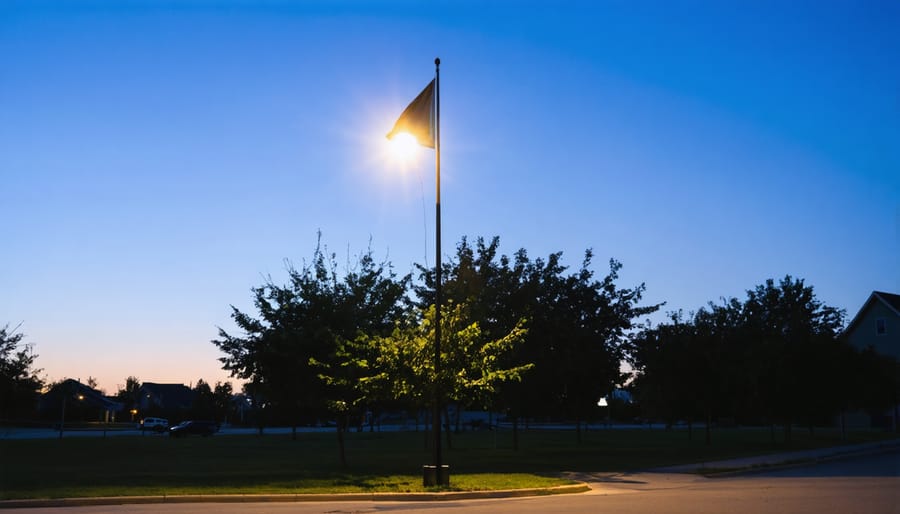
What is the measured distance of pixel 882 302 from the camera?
67.8 meters

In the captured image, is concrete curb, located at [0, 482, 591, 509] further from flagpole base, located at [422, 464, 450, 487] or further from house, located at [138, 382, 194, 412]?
house, located at [138, 382, 194, 412]

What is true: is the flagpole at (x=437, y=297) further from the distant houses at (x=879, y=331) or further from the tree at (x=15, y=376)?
the distant houses at (x=879, y=331)

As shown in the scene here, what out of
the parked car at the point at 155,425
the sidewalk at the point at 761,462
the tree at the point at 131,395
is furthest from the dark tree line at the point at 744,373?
the tree at the point at 131,395

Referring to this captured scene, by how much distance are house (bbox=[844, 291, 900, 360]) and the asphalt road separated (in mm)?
50821

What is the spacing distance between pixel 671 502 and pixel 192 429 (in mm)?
51609

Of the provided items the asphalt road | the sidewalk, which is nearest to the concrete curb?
the asphalt road

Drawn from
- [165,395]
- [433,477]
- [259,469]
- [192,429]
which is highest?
[165,395]

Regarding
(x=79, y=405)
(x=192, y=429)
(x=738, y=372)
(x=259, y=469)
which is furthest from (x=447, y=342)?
(x=79, y=405)

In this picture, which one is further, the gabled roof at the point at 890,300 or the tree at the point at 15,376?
the gabled roof at the point at 890,300

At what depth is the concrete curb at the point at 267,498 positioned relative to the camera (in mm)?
16141

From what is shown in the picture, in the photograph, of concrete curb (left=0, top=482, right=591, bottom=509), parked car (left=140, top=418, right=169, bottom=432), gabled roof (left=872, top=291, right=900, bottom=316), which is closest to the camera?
concrete curb (left=0, top=482, right=591, bottom=509)

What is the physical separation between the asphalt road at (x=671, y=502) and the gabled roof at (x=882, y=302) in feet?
165

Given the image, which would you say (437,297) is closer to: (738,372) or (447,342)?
(447,342)

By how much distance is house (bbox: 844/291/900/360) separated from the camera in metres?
66.9
